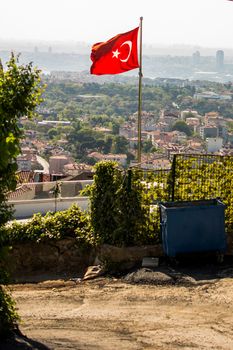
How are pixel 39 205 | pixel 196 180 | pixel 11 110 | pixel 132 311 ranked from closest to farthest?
1. pixel 11 110
2. pixel 132 311
3. pixel 196 180
4. pixel 39 205

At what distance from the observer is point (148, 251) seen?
34.5 ft

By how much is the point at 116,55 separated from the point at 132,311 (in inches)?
346

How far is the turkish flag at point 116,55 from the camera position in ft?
52.2

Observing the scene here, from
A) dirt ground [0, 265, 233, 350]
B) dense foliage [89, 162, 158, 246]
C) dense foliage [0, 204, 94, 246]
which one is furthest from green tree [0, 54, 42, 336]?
dense foliage [0, 204, 94, 246]

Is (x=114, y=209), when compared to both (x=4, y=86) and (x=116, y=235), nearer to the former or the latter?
(x=116, y=235)

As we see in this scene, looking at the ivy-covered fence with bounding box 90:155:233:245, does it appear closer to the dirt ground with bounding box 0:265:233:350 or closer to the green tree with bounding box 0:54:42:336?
the dirt ground with bounding box 0:265:233:350


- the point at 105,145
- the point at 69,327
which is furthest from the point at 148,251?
the point at 105,145

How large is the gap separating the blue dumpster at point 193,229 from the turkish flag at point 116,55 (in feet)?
21.4

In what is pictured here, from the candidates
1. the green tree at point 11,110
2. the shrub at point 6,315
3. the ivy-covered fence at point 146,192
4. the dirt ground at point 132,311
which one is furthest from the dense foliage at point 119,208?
the shrub at point 6,315

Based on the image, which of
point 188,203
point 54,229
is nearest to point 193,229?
point 188,203

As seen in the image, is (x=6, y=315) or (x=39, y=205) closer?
(x=6, y=315)

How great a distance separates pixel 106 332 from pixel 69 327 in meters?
0.45

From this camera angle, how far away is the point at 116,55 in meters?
16.1

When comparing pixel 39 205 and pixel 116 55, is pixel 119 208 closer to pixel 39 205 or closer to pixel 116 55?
pixel 39 205
